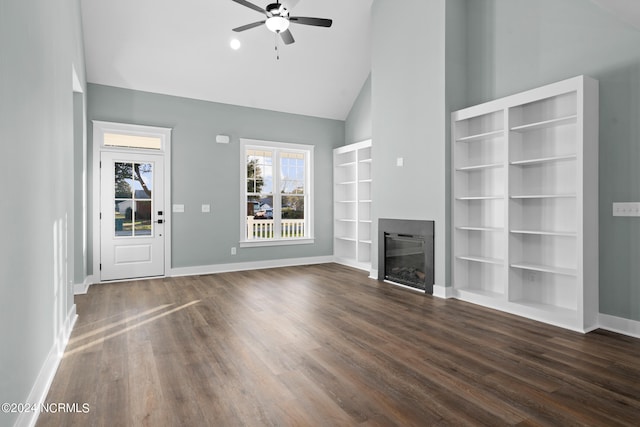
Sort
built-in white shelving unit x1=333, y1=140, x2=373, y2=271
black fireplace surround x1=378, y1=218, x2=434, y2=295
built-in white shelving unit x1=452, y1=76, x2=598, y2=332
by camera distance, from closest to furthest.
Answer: built-in white shelving unit x1=452, y1=76, x2=598, y2=332
black fireplace surround x1=378, y1=218, x2=434, y2=295
built-in white shelving unit x1=333, y1=140, x2=373, y2=271

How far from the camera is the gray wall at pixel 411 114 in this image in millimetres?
4625

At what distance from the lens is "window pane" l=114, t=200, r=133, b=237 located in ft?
18.9

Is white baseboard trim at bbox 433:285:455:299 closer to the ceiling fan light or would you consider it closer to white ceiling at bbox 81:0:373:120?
the ceiling fan light

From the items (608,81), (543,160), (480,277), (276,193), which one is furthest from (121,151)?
(608,81)

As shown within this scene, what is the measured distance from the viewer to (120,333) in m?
3.37

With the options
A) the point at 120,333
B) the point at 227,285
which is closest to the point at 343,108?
the point at 227,285

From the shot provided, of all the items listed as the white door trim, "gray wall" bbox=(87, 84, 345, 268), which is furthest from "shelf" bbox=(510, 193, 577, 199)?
the white door trim

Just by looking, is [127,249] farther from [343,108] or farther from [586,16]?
[586,16]

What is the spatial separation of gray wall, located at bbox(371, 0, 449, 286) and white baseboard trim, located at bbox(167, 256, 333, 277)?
76.0 inches

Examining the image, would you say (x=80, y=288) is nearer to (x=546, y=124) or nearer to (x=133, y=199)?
(x=133, y=199)

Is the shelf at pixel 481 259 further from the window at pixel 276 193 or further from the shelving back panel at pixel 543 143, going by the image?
the window at pixel 276 193

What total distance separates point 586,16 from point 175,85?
5.52m

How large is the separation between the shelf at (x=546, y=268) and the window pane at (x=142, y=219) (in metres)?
5.28

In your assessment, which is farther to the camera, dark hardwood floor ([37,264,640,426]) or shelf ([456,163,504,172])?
shelf ([456,163,504,172])
